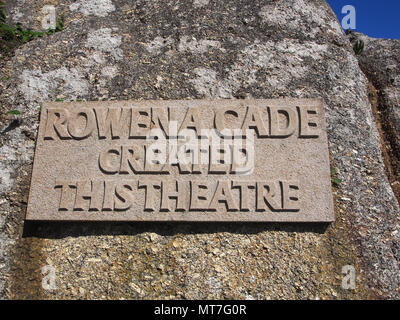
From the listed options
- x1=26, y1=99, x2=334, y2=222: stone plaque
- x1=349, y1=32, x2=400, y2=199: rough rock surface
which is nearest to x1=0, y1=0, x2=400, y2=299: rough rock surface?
x1=26, y1=99, x2=334, y2=222: stone plaque

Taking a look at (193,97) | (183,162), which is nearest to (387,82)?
(193,97)

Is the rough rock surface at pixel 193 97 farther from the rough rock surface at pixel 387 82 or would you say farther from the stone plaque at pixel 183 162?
the rough rock surface at pixel 387 82

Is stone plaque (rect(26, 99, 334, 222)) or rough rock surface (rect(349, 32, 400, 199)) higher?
rough rock surface (rect(349, 32, 400, 199))

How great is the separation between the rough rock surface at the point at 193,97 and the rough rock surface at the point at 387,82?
259 millimetres

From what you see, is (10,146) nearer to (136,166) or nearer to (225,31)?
(136,166)

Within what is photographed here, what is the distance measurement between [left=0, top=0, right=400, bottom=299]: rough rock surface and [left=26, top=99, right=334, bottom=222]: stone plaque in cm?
11

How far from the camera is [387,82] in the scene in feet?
9.97

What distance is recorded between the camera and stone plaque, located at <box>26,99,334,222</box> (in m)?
2.36

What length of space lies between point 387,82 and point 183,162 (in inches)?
77.7

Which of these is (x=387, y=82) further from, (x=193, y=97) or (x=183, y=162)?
(x=183, y=162)

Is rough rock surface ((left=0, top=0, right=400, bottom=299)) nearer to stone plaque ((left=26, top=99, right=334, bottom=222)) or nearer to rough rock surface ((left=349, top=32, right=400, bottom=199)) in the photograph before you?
stone plaque ((left=26, top=99, right=334, bottom=222))

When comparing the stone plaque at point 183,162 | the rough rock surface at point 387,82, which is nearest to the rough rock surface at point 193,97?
the stone plaque at point 183,162

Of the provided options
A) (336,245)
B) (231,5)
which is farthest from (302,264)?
(231,5)

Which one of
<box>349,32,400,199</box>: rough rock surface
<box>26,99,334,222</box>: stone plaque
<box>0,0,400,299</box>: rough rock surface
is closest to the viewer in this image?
<box>0,0,400,299</box>: rough rock surface
